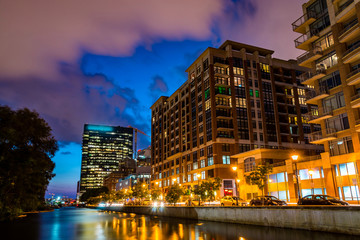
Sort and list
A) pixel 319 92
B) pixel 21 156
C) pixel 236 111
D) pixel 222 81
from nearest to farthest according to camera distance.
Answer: pixel 21 156, pixel 319 92, pixel 236 111, pixel 222 81

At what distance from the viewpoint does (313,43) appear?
45500 millimetres

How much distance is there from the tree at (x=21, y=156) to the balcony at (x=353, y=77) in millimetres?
38353

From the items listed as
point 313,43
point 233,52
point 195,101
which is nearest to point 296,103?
point 233,52

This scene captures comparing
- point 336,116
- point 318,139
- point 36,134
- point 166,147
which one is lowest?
point 36,134

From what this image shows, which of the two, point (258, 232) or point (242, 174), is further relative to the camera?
point (242, 174)

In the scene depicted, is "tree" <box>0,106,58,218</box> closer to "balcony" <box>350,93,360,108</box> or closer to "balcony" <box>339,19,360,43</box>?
"balcony" <box>350,93,360,108</box>

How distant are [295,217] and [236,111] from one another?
2250 inches

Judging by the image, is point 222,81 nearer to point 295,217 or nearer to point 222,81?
point 222,81

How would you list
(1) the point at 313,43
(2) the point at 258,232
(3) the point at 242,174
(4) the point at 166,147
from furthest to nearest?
1. (4) the point at 166,147
2. (3) the point at 242,174
3. (1) the point at 313,43
4. (2) the point at 258,232

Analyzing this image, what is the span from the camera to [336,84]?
134 ft

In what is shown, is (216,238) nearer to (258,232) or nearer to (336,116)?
(258,232)

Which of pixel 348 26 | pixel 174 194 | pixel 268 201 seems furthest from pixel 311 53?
pixel 174 194

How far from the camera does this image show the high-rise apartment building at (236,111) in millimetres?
76000

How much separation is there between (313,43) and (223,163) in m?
38.7
